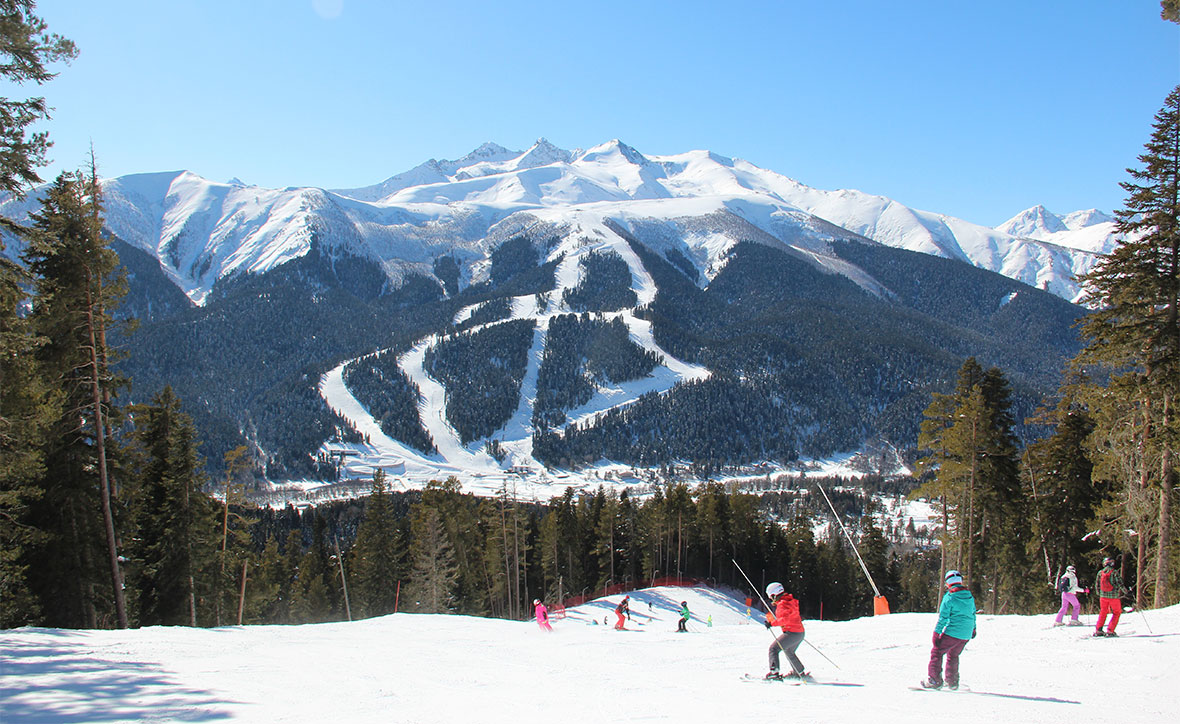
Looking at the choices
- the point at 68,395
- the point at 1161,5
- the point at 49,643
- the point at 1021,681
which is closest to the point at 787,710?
the point at 1021,681

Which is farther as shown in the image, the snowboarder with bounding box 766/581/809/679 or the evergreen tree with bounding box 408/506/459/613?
the evergreen tree with bounding box 408/506/459/613

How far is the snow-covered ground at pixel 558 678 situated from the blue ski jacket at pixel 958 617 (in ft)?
2.71

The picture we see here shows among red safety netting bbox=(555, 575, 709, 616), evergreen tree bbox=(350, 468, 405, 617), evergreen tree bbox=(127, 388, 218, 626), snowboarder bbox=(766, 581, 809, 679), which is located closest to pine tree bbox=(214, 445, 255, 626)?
evergreen tree bbox=(127, 388, 218, 626)

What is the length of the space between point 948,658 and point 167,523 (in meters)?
28.5

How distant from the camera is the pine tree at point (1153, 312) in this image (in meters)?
18.1

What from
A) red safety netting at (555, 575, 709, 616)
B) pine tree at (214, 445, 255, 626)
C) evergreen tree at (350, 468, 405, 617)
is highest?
pine tree at (214, 445, 255, 626)

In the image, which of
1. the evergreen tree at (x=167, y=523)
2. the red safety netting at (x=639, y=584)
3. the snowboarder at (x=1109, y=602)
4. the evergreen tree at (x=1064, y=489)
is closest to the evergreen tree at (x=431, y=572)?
the red safety netting at (x=639, y=584)

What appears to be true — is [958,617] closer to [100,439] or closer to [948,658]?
[948,658]

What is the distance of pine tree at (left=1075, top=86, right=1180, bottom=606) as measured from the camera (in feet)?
59.3

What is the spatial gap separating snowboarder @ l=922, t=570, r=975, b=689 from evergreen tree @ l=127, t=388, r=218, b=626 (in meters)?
27.6

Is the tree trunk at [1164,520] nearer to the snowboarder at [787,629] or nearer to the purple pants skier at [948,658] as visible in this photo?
the purple pants skier at [948,658]

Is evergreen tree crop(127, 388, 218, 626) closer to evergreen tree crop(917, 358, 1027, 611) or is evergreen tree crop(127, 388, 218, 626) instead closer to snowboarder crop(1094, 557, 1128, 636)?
snowboarder crop(1094, 557, 1128, 636)

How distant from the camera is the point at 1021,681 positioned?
1041cm

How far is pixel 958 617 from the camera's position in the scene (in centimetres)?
979
